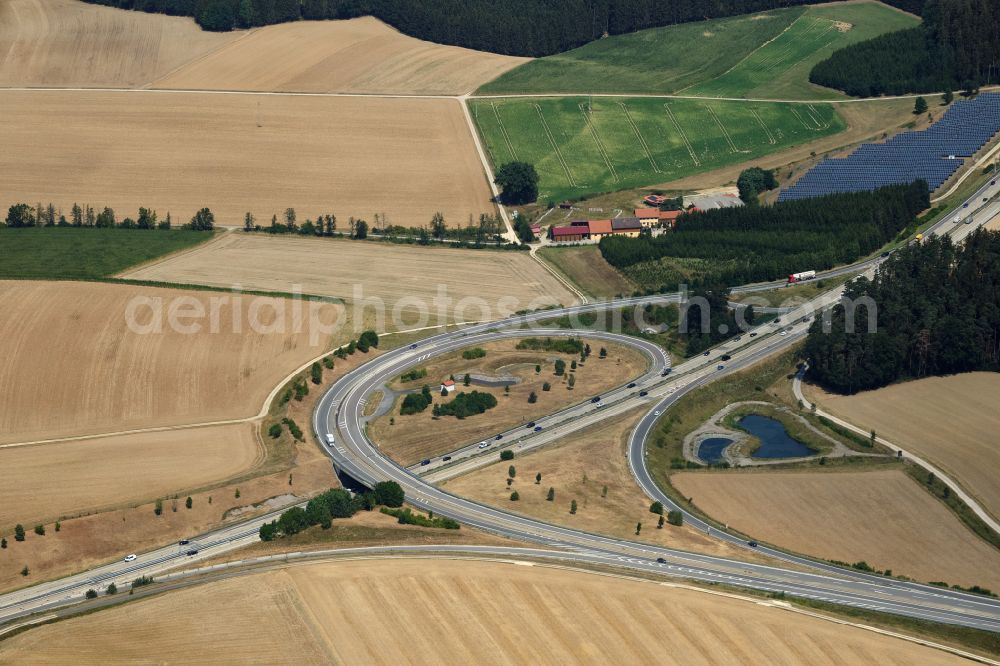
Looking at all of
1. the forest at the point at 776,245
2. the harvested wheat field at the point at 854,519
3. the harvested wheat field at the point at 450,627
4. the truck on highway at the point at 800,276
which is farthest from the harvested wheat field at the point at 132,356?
the truck on highway at the point at 800,276

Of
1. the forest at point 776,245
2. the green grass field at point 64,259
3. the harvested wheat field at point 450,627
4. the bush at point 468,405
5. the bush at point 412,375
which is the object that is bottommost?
the harvested wheat field at point 450,627

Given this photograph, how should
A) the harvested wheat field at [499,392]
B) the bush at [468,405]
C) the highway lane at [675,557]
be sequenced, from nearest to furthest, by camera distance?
1. the highway lane at [675,557]
2. the harvested wheat field at [499,392]
3. the bush at [468,405]

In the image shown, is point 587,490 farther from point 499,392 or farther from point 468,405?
point 499,392

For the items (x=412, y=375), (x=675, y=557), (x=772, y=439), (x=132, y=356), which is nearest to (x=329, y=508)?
(x=675, y=557)

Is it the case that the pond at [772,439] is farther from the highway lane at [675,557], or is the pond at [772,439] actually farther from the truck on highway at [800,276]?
the truck on highway at [800,276]

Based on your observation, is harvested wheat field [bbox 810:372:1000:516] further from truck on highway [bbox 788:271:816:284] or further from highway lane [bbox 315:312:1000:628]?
truck on highway [bbox 788:271:816:284]

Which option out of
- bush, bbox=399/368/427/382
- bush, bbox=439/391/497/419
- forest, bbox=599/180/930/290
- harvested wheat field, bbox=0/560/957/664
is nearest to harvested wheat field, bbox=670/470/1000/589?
harvested wheat field, bbox=0/560/957/664

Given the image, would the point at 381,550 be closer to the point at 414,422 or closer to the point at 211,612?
the point at 211,612
